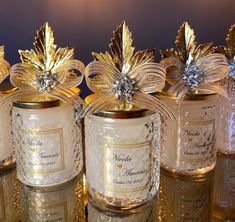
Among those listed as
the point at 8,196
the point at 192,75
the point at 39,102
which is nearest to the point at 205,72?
the point at 192,75

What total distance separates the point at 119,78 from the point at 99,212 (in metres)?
0.18

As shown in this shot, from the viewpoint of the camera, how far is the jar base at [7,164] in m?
0.63

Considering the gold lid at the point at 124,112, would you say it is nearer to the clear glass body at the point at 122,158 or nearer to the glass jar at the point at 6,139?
the clear glass body at the point at 122,158

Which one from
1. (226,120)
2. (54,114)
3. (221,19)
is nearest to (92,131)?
(54,114)

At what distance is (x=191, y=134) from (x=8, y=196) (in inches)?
11.2

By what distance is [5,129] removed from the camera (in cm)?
62

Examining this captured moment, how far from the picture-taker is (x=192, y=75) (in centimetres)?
55

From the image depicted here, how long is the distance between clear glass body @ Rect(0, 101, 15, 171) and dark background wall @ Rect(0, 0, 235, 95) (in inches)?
8.2

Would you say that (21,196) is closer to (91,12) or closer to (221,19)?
(91,12)

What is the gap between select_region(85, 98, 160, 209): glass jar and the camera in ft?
1.60

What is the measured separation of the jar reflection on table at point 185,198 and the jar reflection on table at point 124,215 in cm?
1

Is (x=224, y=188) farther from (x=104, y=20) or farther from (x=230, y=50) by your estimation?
(x=104, y=20)

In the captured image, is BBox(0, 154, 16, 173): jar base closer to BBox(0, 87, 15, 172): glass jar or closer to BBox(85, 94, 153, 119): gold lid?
BBox(0, 87, 15, 172): glass jar

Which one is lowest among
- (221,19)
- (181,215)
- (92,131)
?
(181,215)
